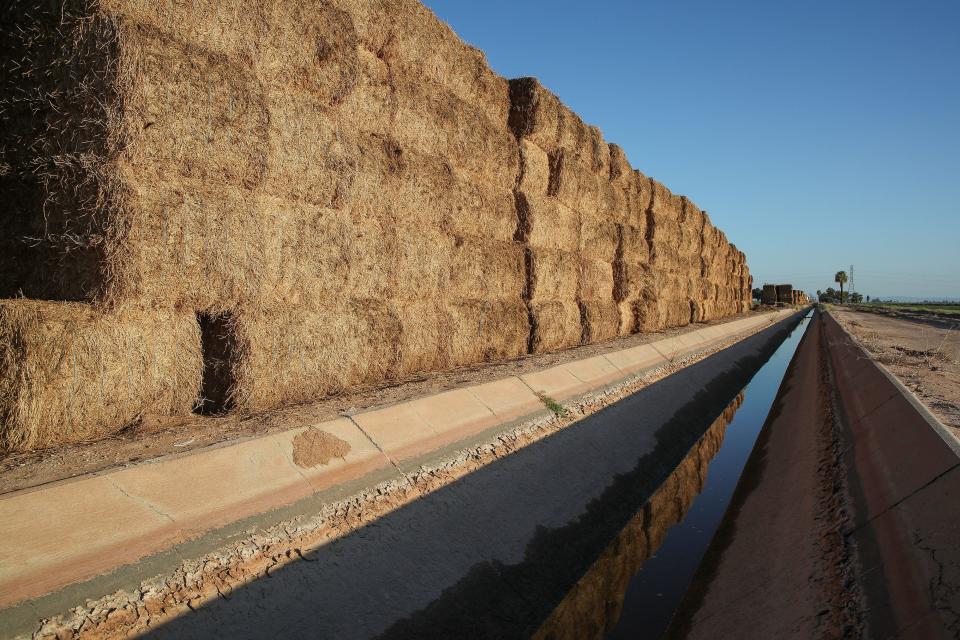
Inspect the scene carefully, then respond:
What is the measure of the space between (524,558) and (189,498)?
3.37 m

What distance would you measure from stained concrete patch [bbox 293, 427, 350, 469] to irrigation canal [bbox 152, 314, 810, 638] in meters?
0.92

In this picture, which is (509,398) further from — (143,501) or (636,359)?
(636,359)

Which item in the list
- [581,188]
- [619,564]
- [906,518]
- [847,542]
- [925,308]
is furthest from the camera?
[925,308]

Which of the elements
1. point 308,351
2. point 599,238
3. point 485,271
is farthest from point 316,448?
point 599,238

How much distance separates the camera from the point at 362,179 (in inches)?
367

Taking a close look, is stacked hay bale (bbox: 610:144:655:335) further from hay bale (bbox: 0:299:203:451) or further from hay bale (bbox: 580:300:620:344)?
hay bale (bbox: 0:299:203:451)

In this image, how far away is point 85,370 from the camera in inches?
222

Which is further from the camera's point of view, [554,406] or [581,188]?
[581,188]

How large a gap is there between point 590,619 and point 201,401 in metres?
5.04

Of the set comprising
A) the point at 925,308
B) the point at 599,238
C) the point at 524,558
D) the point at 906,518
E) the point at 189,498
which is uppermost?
the point at 599,238

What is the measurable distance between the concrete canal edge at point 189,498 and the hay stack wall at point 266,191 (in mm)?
1503

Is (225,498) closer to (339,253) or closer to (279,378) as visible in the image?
(279,378)

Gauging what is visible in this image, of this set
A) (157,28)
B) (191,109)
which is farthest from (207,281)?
(157,28)

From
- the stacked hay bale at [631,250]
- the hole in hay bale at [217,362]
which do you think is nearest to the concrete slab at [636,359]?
the stacked hay bale at [631,250]
